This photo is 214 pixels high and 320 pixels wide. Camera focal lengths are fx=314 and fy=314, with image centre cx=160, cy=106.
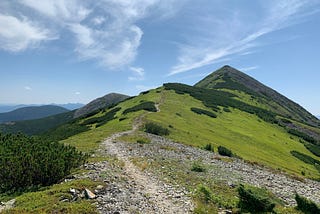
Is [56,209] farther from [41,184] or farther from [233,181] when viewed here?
[233,181]

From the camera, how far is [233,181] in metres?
25.0

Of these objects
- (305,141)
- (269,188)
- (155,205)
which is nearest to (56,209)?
(155,205)

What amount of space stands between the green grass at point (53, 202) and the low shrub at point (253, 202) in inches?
330

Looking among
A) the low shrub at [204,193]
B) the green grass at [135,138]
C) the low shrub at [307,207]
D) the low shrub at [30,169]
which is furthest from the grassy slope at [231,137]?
the low shrub at [307,207]

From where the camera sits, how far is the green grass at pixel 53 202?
16.2 meters

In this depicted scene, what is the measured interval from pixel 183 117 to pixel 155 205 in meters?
53.7

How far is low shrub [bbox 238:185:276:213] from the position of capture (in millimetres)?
17406

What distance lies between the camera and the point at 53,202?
1723cm

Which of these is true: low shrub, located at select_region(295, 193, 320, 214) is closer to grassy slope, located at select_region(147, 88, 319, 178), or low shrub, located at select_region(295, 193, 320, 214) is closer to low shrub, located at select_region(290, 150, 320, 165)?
grassy slope, located at select_region(147, 88, 319, 178)

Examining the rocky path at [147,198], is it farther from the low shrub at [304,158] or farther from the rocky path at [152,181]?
the low shrub at [304,158]

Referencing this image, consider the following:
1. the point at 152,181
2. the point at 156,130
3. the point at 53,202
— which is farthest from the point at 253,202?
the point at 156,130

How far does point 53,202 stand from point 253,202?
36.7 feet

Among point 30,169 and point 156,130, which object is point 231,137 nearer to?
point 156,130

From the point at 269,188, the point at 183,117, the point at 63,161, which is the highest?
the point at 183,117
